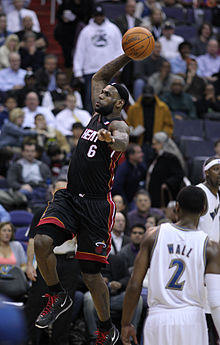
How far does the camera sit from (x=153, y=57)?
1622 cm

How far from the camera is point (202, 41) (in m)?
18.4

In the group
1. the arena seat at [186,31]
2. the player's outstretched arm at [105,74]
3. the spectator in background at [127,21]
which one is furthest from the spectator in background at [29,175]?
the arena seat at [186,31]

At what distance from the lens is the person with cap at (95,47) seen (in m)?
15.0

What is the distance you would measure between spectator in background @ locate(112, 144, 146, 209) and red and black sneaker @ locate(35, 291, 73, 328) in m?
6.71

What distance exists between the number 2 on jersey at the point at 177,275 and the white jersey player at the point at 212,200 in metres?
2.09

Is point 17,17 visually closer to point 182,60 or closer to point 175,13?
point 182,60

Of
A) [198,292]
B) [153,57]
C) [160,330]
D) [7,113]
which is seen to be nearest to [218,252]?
[198,292]

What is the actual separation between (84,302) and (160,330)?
4276mm

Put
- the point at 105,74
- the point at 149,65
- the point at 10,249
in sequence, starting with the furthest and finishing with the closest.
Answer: the point at 149,65 < the point at 10,249 < the point at 105,74

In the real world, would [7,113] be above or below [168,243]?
below

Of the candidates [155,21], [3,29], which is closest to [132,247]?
[3,29]

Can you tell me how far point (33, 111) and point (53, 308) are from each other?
835cm

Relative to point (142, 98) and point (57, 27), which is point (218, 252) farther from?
point (57, 27)

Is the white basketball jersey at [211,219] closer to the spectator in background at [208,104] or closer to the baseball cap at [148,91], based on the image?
the baseball cap at [148,91]
